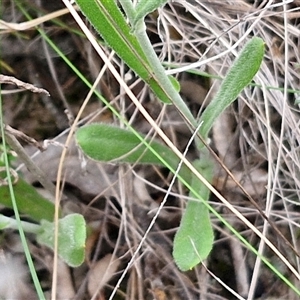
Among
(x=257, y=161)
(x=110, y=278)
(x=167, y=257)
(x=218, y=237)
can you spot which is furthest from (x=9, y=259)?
(x=257, y=161)

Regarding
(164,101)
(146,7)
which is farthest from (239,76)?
(146,7)

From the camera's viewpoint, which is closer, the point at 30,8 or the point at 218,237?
the point at 218,237

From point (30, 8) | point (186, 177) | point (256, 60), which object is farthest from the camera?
point (30, 8)

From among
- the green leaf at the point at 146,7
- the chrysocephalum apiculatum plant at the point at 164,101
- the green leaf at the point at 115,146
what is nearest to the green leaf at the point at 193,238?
the chrysocephalum apiculatum plant at the point at 164,101

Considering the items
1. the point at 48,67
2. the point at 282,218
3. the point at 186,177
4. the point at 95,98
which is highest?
the point at 48,67

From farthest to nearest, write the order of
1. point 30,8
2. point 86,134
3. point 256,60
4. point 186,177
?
point 30,8 < point 186,177 < point 86,134 < point 256,60

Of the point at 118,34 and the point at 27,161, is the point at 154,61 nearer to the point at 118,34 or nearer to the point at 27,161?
the point at 118,34

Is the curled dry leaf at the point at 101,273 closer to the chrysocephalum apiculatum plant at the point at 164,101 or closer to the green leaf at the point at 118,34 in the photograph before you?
the chrysocephalum apiculatum plant at the point at 164,101

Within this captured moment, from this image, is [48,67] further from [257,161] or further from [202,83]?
[257,161]

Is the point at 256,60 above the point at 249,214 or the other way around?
above
